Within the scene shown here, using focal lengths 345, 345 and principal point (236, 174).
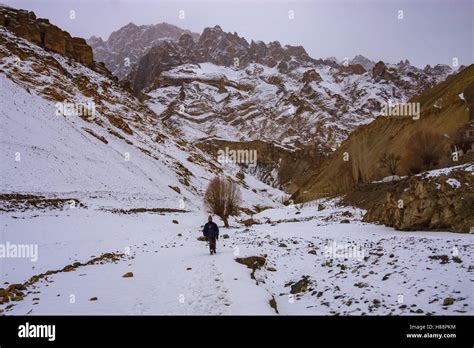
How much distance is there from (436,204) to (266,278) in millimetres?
10631

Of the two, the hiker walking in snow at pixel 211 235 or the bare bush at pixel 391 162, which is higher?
the bare bush at pixel 391 162

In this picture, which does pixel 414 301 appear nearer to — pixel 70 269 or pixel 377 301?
pixel 377 301

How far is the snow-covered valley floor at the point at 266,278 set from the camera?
388 inches

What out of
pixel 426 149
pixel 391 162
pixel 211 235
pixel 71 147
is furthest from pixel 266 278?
pixel 391 162

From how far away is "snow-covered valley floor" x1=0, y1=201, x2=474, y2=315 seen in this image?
985cm

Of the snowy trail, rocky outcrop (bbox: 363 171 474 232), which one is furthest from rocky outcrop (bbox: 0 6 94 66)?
rocky outcrop (bbox: 363 171 474 232)

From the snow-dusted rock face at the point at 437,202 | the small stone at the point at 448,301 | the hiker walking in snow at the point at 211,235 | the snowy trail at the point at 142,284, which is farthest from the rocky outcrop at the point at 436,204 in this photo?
the hiker walking in snow at the point at 211,235

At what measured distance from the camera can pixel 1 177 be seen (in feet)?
101

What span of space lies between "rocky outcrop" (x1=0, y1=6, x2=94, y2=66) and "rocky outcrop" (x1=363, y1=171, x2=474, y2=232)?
132m

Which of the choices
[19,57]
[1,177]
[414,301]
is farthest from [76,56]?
[414,301]

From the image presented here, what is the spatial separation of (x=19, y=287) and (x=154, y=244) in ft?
40.8

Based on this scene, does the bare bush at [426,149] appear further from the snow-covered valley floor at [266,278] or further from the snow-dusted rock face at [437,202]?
the snow-covered valley floor at [266,278]

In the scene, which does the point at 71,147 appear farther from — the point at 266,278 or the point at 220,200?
the point at 266,278

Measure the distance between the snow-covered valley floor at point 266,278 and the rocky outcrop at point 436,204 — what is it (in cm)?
128
